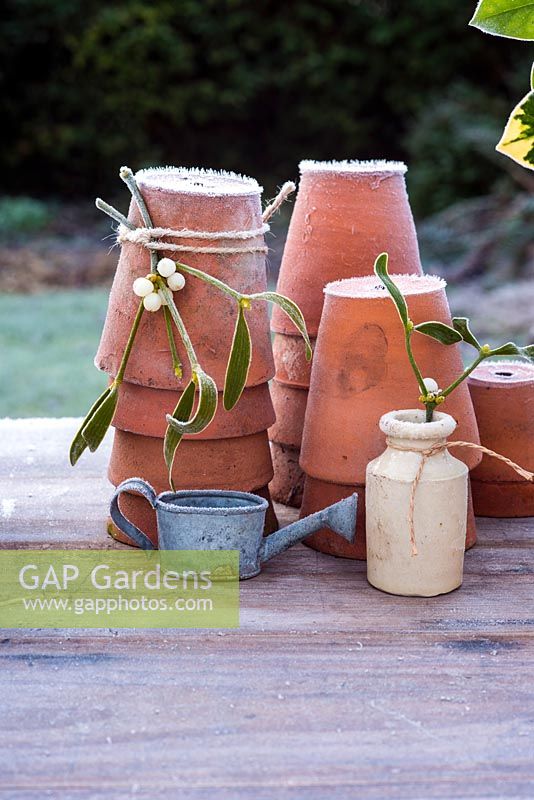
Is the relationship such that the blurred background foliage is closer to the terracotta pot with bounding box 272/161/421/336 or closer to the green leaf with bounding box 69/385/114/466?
the terracotta pot with bounding box 272/161/421/336

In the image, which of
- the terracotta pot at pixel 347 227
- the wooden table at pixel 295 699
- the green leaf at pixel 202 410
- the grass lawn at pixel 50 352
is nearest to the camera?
the wooden table at pixel 295 699

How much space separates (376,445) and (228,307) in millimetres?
198

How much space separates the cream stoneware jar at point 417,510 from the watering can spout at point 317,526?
0.10 feet

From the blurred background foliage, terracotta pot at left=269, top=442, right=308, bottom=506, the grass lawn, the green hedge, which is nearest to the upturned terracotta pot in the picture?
terracotta pot at left=269, top=442, right=308, bottom=506

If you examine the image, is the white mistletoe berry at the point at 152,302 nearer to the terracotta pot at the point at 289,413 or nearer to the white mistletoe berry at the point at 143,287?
the white mistletoe berry at the point at 143,287

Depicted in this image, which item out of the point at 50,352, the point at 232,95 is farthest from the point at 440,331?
the point at 232,95

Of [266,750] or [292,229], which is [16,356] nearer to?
[292,229]

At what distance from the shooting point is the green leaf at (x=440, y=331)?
96 centimetres

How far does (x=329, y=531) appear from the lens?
3.45ft

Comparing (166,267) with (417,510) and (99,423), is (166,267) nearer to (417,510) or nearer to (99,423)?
(99,423)

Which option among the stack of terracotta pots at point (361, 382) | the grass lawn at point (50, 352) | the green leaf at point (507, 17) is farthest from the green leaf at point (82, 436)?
the grass lawn at point (50, 352)

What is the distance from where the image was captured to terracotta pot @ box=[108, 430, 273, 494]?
1022 mm

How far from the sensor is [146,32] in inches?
219

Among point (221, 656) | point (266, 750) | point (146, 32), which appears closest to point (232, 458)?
point (221, 656)
